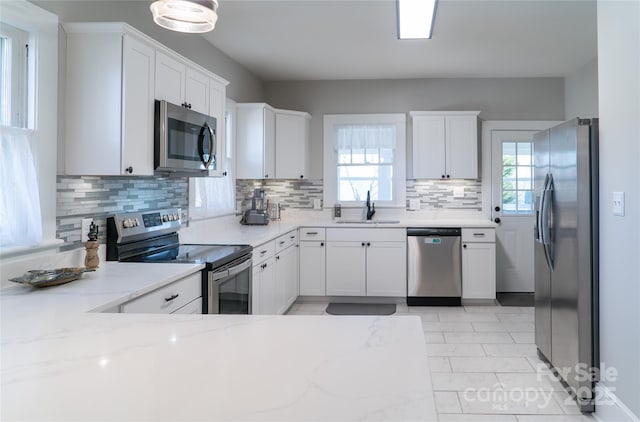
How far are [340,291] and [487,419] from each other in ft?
8.38

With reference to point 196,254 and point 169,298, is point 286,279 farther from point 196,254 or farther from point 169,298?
point 169,298

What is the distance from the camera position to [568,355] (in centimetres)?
255

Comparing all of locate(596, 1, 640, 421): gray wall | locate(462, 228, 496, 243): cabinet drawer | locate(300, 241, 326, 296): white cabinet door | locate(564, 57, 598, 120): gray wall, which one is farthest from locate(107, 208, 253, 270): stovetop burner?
locate(564, 57, 598, 120): gray wall

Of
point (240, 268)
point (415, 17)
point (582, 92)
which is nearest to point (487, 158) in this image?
point (582, 92)

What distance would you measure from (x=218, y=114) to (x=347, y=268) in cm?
227

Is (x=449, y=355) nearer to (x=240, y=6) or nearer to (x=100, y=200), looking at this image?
(x=100, y=200)

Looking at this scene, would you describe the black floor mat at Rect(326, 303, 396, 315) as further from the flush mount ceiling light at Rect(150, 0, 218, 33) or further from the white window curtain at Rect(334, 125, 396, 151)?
the flush mount ceiling light at Rect(150, 0, 218, 33)

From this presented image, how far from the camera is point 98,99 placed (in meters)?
2.21

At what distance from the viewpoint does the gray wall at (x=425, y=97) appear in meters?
5.11

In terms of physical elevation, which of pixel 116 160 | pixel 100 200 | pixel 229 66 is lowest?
pixel 100 200

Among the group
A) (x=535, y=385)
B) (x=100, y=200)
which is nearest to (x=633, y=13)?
(x=535, y=385)

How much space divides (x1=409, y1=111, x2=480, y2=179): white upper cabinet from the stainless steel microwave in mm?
2742

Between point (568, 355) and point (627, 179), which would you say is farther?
point (568, 355)

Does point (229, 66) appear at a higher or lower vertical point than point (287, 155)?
higher
